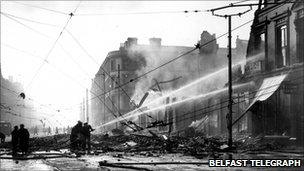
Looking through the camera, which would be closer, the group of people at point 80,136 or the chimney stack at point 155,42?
the group of people at point 80,136

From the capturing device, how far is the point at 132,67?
69.6m

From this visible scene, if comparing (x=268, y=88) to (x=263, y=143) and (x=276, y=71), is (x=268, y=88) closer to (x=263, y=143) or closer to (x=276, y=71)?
(x=276, y=71)

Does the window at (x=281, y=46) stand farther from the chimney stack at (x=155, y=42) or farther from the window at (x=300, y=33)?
the chimney stack at (x=155, y=42)

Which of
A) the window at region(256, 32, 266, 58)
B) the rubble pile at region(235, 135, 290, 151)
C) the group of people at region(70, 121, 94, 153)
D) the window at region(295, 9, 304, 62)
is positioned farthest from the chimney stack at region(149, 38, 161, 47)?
the group of people at region(70, 121, 94, 153)

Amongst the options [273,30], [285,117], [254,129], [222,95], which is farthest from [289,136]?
[222,95]

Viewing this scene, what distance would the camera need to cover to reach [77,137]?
23.3 m

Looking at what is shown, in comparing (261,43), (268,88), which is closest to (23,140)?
(268,88)

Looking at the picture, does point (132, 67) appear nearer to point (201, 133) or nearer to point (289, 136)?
point (201, 133)

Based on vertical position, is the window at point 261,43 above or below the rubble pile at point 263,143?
above

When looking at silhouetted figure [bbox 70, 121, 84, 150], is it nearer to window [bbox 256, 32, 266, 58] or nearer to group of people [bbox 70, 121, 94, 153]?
group of people [bbox 70, 121, 94, 153]

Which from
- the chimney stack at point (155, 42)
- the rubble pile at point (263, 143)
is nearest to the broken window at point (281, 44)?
the rubble pile at point (263, 143)

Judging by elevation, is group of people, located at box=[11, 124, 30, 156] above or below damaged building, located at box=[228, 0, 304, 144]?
below

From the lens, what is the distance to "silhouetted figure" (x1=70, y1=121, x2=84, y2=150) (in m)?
23.0

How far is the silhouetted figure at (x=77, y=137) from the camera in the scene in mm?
22984
